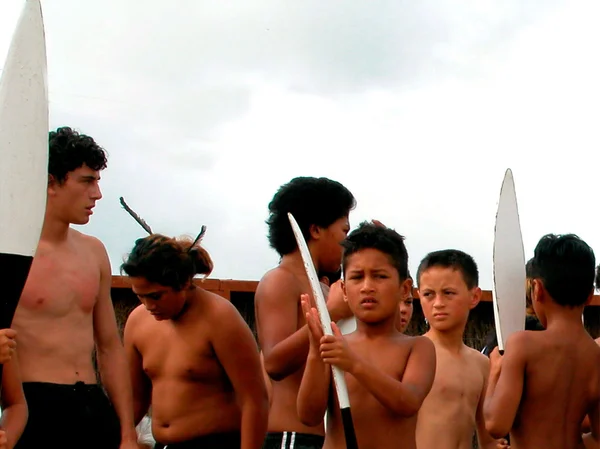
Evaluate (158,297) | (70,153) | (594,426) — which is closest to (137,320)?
(158,297)

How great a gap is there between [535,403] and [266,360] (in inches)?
40.8

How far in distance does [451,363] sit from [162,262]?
144cm

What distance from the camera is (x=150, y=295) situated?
16.0 feet

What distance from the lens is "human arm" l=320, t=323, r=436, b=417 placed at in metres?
3.82

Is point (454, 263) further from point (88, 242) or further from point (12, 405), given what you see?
point (12, 405)

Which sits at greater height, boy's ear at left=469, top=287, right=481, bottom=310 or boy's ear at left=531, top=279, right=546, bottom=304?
boy's ear at left=469, top=287, right=481, bottom=310

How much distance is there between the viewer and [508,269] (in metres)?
4.57

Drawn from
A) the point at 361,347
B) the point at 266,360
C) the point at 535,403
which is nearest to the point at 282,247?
the point at 266,360

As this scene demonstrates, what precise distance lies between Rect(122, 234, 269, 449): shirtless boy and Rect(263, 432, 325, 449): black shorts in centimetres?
26

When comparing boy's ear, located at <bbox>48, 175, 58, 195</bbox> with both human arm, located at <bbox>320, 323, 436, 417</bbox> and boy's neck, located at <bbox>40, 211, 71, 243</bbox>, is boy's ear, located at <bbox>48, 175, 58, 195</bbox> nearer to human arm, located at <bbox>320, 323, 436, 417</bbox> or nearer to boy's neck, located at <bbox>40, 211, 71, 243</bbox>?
boy's neck, located at <bbox>40, 211, 71, 243</bbox>

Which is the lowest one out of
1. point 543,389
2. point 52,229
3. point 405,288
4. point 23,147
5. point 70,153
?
point 543,389

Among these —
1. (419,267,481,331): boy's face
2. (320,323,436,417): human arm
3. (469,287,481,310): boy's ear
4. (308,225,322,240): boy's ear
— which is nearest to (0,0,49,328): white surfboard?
(320,323,436,417): human arm

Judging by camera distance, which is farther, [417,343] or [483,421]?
[483,421]

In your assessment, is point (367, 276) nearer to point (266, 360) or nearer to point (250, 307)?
point (266, 360)
